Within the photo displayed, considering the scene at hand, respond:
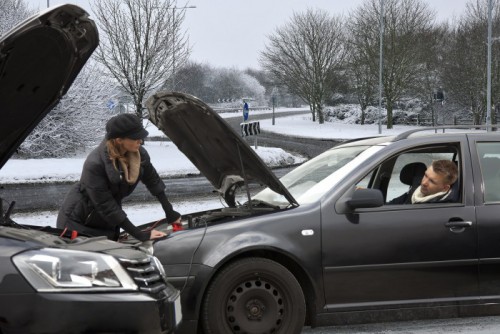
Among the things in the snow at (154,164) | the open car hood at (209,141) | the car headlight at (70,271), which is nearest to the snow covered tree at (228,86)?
the snow at (154,164)

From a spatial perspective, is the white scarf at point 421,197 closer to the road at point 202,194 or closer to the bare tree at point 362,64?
the road at point 202,194

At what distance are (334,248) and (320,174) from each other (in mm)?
831

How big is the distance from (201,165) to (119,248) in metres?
2.03

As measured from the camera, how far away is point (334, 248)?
4.07m

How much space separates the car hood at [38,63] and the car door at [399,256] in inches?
74.4

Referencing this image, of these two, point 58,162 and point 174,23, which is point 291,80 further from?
point 58,162

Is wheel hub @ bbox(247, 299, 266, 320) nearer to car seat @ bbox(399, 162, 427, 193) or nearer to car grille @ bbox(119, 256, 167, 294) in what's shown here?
car grille @ bbox(119, 256, 167, 294)

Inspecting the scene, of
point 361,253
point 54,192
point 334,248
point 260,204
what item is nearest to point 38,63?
point 260,204

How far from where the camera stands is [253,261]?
3982mm

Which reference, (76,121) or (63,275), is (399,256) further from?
(76,121)

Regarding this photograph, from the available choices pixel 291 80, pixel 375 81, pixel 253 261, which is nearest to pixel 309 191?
pixel 253 261

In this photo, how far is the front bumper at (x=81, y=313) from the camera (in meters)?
2.41

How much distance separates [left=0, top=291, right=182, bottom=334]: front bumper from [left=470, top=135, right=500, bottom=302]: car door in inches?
99.1

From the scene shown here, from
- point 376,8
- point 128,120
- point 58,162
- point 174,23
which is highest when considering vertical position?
point 376,8
